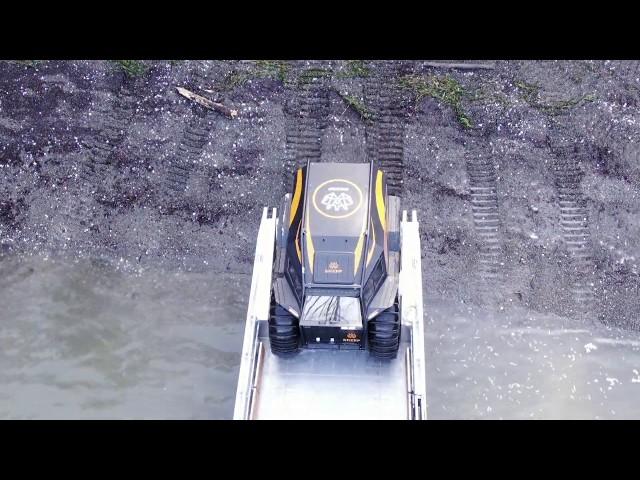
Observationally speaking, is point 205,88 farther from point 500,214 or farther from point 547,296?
point 547,296

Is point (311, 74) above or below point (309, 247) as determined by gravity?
above

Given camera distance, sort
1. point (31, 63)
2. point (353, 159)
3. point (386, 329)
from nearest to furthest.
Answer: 1. point (386, 329)
2. point (353, 159)
3. point (31, 63)

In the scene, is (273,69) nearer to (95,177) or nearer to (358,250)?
(95,177)

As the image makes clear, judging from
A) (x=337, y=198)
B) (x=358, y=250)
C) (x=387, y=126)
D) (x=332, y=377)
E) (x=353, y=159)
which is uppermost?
(x=387, y=126)

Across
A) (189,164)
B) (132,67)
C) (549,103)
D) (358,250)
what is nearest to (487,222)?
(549,103)

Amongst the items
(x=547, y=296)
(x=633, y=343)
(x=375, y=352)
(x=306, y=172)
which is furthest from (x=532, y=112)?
(x=375, y=352)

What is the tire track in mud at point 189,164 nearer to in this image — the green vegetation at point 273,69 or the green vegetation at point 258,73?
the green vegetation at point 258,73

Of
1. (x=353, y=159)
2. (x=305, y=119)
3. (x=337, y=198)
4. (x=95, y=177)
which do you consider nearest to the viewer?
(x=337, y=198)
